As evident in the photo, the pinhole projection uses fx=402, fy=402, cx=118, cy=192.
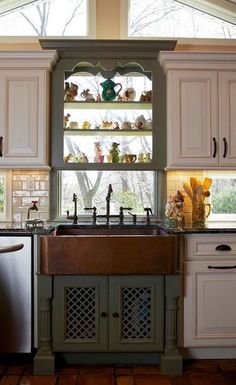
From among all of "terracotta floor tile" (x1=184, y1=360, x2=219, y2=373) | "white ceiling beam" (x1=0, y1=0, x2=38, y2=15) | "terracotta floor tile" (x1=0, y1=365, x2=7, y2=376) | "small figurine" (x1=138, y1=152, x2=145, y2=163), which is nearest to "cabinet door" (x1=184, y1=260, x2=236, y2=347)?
"terracotta floor tile" (x1=184, y1=360, x2=219, y2=373)

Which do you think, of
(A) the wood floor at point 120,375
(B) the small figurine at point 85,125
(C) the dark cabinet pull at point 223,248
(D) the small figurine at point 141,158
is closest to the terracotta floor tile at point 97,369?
(A) the wood floor at point 120,375

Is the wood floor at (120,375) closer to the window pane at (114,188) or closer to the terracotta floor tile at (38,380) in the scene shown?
the terracotta floor tile at (38,380)

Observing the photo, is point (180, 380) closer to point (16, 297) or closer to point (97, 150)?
point (16, 297)

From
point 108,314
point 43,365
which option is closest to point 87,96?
point 108,314

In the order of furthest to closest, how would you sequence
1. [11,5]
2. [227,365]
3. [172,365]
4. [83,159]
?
[11,5] → [83,159] → [227,365] → [172,365]

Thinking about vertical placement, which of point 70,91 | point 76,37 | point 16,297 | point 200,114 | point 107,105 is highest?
point 76,37

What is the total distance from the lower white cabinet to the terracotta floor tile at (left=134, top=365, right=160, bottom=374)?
0.45ft

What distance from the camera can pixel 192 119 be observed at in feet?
10.4

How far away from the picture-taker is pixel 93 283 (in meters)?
2.67

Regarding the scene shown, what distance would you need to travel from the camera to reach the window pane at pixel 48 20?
11.7ft

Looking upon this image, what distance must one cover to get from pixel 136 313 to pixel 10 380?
0.90 meters

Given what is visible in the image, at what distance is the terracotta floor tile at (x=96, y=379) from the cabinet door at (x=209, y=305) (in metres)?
0.59

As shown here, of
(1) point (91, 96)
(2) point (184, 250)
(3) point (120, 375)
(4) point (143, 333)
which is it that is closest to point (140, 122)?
(1) point (91, 96)

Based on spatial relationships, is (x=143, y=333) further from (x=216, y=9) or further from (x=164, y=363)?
(x=216, y=9)
